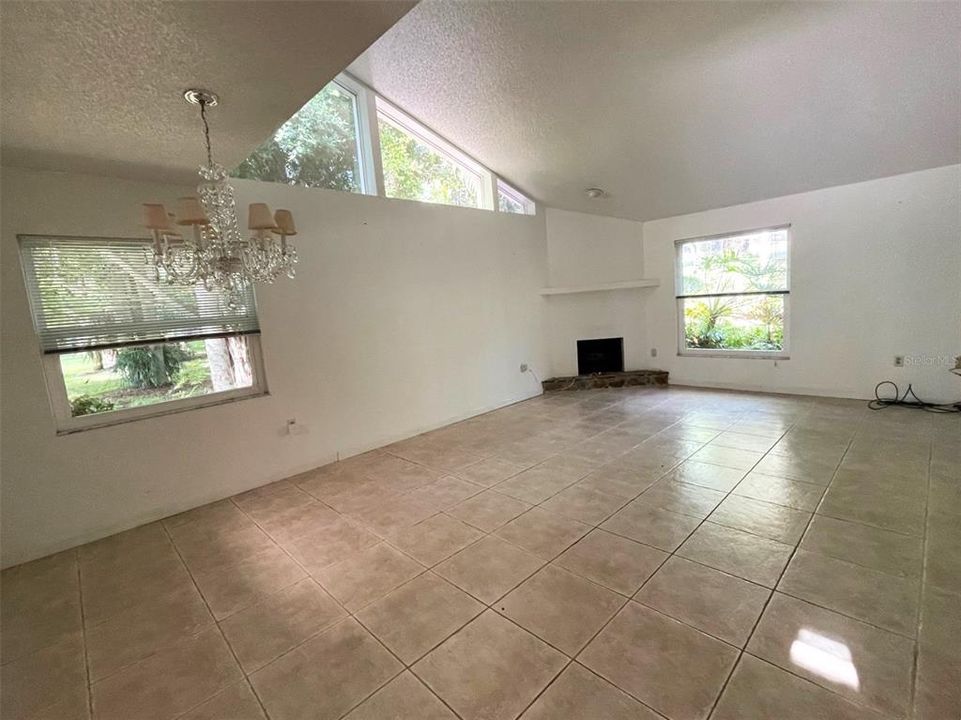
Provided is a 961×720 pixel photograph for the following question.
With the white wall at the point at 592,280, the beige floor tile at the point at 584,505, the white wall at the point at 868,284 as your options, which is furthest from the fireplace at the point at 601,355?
the beige floor tile at the point at 584,505

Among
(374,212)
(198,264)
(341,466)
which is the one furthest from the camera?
(374,212)

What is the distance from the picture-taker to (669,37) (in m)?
2.59

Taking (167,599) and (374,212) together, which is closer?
(167,599)

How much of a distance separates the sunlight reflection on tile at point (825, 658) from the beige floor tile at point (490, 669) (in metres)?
0.84

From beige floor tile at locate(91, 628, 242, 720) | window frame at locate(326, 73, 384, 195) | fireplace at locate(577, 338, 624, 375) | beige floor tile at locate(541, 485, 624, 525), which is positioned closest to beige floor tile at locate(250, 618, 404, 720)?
beige floor tile at locate(91, 628, 242, 720)

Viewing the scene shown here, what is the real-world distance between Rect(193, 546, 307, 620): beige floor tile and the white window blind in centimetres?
166

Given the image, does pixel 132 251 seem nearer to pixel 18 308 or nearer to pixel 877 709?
pixel 18 308

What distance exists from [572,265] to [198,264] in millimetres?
4844

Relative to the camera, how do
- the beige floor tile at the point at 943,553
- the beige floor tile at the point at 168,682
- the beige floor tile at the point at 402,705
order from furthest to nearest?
the beige floor tile at the point at 943,553 < the beige floor tile at the point at 168,682 < the beige floor tile at the point at 402,705

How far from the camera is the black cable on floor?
13.0 ft

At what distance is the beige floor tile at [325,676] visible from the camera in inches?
56.1

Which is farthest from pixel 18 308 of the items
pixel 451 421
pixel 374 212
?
pixel 451 421

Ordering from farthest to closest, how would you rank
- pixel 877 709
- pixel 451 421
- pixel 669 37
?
1. pixel 451 421
2. pixel 669 37
3. pixel 877 709

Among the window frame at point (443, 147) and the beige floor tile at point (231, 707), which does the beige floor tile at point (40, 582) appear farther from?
the window frame at point (443, 147)
